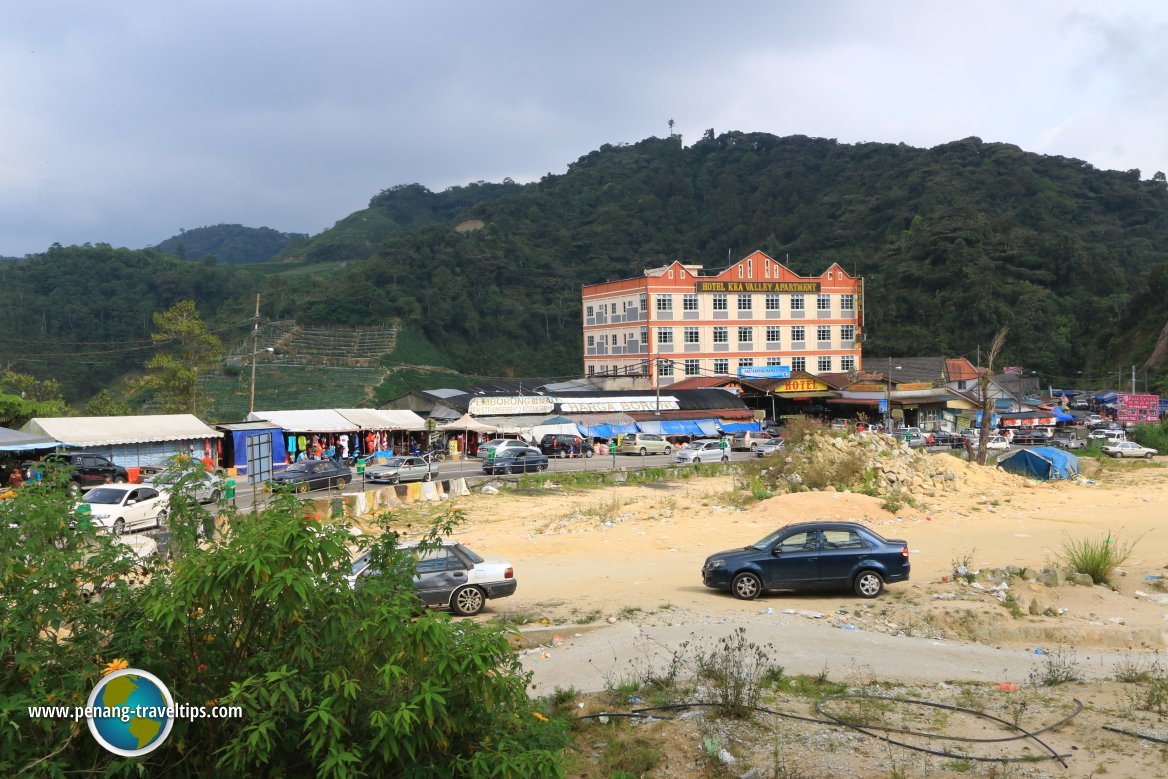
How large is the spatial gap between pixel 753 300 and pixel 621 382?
50.5ft

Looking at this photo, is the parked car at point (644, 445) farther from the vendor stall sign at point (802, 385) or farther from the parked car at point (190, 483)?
the parked car at point (190, 483)

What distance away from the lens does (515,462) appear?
4116 centimetres

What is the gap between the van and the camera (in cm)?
5303

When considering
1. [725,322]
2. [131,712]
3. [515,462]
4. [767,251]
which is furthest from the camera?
[767,251]

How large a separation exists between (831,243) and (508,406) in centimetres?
8653

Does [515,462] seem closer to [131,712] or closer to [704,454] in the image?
[704,454]

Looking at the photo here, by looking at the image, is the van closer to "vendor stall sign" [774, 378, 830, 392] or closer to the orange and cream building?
"vendor stall sign" [774, 378, 830, 392]

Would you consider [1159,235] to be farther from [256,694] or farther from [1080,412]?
[256,694]

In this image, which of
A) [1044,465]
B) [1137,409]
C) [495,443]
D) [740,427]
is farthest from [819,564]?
[1137,409]

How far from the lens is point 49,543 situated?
254 inches

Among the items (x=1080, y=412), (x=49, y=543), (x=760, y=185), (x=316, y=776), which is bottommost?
(x=1080, y=412)

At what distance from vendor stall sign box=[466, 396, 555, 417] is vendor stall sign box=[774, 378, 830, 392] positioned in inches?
821

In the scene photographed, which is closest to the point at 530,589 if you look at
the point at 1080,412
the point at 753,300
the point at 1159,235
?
the point at 753,300

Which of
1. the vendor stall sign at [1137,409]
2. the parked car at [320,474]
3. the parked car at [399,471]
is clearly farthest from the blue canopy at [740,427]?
the parked car at [320,474]
